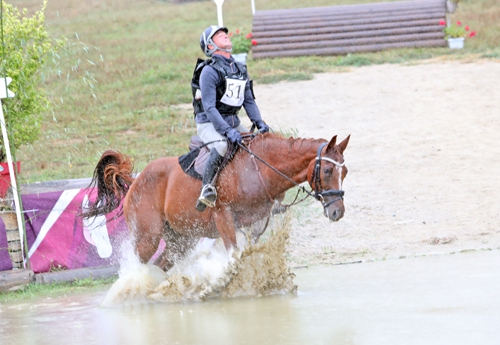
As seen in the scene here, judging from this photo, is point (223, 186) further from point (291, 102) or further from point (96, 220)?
point (291, 102)

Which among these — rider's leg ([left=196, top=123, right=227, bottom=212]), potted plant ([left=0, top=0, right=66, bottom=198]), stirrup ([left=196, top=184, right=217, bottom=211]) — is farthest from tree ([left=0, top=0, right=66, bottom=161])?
stirrup ([left=196, top=184, right=217, bottom=211])

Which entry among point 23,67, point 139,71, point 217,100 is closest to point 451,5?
point 139,71

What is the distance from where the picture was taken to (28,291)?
29.6 ft

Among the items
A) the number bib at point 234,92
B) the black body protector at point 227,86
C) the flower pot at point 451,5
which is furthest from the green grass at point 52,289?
the flower pot at point 451,5

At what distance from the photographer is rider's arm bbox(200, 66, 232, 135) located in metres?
7.46

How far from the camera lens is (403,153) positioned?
13.3 m

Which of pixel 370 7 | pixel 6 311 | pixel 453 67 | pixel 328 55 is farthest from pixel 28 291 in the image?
pixel 370 7

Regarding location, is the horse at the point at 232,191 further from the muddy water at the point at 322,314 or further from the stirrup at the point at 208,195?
the muddy water at the point at 322,314

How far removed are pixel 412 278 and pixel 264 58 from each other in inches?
499

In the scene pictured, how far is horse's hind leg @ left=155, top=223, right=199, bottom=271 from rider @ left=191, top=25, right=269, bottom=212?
2.83 ft

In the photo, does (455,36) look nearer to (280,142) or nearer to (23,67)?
(23,67)

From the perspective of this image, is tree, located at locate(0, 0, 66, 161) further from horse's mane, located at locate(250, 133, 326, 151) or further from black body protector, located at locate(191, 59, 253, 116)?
horse's mane, located at locate(250, 133, 326, 151)

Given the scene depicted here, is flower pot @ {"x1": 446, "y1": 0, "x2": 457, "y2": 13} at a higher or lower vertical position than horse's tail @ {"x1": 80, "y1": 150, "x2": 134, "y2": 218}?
higher

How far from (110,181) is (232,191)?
6.01 feet
